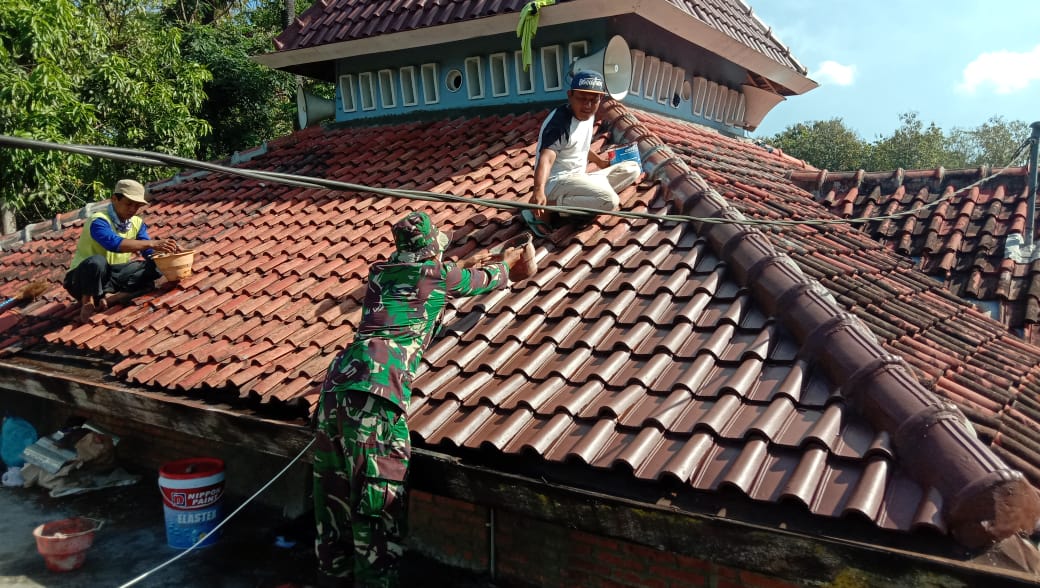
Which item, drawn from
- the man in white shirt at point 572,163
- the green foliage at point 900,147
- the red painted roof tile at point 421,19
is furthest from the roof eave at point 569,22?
the green foliage at point 900,147

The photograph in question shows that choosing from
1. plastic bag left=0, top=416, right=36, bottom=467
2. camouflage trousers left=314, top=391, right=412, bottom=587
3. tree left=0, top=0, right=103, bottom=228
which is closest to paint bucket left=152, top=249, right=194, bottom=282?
plastic bag left=0, top=416, right=36, bottom=467

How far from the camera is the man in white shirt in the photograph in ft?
16.5

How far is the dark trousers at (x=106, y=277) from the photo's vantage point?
618 cm

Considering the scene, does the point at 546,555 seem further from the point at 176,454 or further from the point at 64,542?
the point at 176,454

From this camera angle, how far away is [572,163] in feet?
17.0

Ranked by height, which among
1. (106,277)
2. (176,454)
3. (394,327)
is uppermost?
(394,327)

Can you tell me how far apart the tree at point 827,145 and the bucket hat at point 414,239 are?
3017 centimetres

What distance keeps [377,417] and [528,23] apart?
4259 mm

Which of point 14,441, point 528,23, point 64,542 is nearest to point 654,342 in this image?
point 528,23

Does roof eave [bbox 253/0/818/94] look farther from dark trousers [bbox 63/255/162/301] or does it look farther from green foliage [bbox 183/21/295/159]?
green foliage [bbox 183/21/295/159]

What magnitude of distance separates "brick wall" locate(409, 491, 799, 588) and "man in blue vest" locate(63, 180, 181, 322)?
11.0 ft

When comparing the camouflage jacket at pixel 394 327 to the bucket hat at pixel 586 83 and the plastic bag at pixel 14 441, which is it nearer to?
the bucket hat at pixel 586 83

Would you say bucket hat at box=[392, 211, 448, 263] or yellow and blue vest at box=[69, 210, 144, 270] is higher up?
bucket hat at box=[392, 211, 448, 263]

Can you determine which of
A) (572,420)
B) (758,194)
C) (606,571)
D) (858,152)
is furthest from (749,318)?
(858,152)
